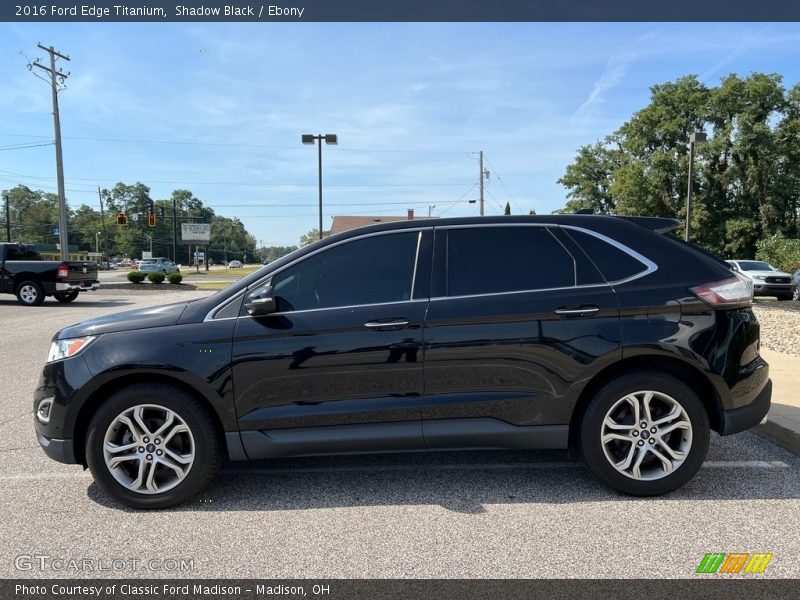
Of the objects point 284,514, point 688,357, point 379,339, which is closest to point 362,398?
point 379,339

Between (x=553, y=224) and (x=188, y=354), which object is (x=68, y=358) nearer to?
(x=188, y=354)

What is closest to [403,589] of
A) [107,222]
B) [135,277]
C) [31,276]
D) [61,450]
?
[61,450]

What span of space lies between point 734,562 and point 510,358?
1537mm

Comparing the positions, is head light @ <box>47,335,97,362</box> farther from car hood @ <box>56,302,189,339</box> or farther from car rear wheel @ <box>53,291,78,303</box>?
car rear wheel @ <box>53,291,78,303</box>

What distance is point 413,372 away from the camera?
3.32 m

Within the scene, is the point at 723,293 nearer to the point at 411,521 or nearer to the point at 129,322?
the point at 411,521

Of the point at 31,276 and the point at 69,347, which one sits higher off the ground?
the point at 31,276

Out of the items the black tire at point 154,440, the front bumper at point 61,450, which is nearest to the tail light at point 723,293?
the black tire at point 154,440

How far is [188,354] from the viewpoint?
3309 mm

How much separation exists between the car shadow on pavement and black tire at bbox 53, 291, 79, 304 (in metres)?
16.3

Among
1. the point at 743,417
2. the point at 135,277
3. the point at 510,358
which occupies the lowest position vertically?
the point at 743,417

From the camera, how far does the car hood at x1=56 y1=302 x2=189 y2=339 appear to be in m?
3.42

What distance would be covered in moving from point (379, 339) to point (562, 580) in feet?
5.30

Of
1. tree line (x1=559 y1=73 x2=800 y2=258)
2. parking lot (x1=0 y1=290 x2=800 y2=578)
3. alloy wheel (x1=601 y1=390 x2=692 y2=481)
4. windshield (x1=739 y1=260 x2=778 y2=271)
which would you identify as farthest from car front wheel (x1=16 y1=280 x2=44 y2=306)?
tree line (x1=559 y1=73 x2=800 y2=258)
